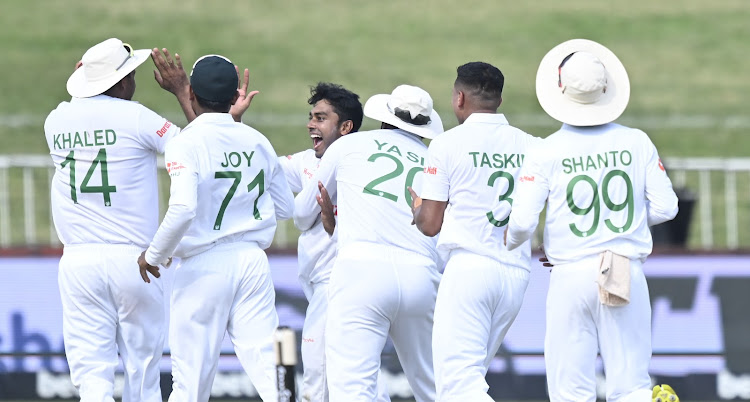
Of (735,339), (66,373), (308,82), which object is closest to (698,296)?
(735,339)

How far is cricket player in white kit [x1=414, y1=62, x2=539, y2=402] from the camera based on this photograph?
7.39 metres

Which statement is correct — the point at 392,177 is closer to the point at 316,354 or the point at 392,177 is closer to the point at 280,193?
the point at 280,193

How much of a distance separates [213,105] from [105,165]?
2.51 feet

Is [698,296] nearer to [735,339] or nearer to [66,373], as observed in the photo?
[735,339]

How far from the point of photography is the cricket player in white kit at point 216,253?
741cm

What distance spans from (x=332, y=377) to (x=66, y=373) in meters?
4.30

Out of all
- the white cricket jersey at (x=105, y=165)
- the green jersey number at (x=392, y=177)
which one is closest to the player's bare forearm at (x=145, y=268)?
the white cricket jersey at (x=105, y=165)

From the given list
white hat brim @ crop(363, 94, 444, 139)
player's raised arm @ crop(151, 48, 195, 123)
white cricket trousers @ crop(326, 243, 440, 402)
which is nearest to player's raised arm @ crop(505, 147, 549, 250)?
white cricket trousers @ crop(326, 243, 440, 402)

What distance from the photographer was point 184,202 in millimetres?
7191

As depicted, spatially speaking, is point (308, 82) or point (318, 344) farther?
Result: point (308, 82)

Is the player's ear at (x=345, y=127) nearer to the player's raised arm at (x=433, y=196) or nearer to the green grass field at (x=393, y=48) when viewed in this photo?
the player's raised arm at (x=433, y=196)

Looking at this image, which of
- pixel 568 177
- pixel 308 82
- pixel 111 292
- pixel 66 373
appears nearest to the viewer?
pixel 568 177

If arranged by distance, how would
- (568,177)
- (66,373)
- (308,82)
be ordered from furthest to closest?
(308,82) < (66,373) < (568,177)

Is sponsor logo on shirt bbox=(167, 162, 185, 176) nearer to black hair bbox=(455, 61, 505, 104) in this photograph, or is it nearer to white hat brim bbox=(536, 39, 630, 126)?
black hair bbox=(455, 61, 505, 104)
